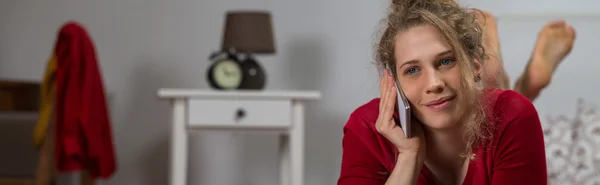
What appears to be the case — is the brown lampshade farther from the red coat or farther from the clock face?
the red coat

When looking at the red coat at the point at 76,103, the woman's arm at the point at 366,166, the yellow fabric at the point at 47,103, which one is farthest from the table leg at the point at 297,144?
the woman's arm at the point at 366,166

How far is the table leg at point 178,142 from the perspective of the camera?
246cm

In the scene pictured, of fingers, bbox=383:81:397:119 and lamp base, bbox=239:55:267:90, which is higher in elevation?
fingers, bbox=383:81:397:119

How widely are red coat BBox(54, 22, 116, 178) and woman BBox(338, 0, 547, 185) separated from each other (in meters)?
1.23

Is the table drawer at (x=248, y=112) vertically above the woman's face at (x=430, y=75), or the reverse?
the woman's face at (x=430, y=75)

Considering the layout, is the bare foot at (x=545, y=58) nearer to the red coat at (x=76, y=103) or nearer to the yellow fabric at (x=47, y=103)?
the red coat at (x=76, y=103)

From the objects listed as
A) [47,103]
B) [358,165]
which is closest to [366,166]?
[358,165]

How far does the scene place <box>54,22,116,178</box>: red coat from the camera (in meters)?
2.36

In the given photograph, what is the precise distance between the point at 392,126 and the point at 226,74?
4.49ft

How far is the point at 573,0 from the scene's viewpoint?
2.90 meters

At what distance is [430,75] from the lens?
3.85 feet

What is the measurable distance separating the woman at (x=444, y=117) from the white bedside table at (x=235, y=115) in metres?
1.12

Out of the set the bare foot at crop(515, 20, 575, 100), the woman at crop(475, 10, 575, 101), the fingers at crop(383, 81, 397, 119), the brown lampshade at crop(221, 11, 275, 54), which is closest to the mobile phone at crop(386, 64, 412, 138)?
the fingers at crop(383, 81, 397, 119)

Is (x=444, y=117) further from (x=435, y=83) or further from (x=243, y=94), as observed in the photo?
(x=243, y=94)
